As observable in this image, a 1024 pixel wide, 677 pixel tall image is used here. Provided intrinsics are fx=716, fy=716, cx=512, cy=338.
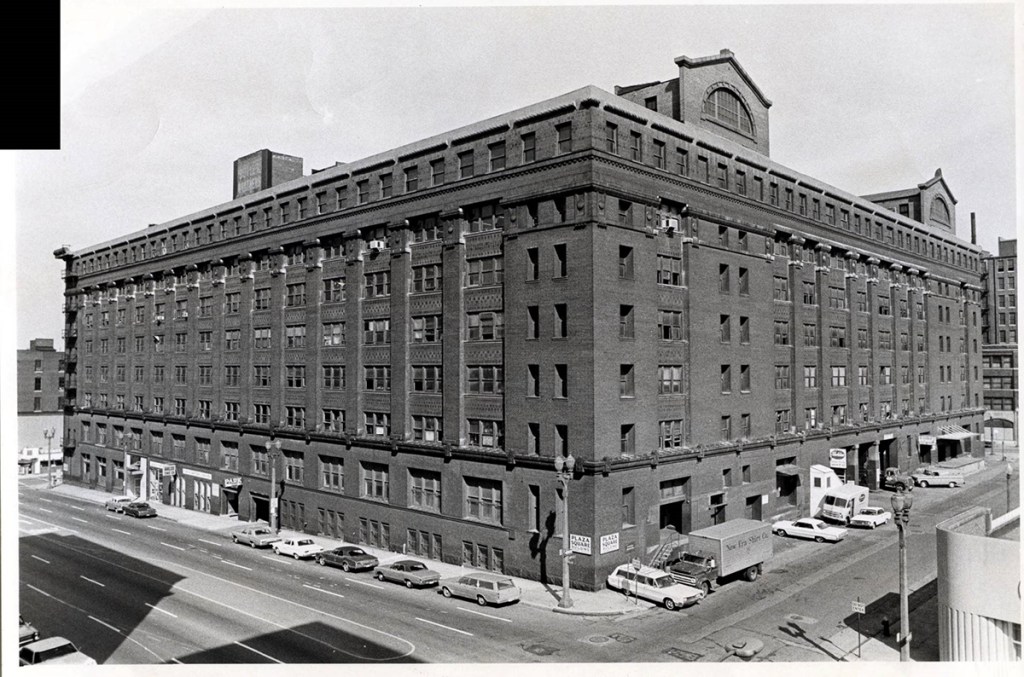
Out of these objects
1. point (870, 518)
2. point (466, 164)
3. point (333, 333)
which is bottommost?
point (870, 518)

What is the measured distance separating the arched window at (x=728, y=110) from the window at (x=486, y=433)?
74.0 ft

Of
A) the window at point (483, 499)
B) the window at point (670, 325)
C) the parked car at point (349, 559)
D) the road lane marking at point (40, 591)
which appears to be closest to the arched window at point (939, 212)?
the window at point (670, 325)

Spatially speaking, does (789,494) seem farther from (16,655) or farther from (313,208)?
(16,655)

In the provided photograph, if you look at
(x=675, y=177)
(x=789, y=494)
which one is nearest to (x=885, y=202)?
(x=789, y=494)

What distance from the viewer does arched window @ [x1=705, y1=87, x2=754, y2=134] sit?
43.0m

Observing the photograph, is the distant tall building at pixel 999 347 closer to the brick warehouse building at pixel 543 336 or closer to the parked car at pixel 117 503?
the brick warehouse building at pixel 543 336

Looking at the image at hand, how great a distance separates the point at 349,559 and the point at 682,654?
19351mm

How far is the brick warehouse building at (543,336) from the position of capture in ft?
114

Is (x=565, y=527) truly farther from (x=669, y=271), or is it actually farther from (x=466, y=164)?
(x=466, y=164)

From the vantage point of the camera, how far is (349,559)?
37.7 meters

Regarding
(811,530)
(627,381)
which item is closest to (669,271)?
(627,381)

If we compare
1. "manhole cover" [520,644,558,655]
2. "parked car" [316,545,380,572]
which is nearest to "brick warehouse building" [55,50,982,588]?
"parked car" [316,545,380,572]

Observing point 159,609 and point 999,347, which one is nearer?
point 159,609

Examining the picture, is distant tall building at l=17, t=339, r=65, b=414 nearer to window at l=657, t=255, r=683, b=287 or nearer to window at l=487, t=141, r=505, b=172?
window at l=487, t=141, r=505, b=172
